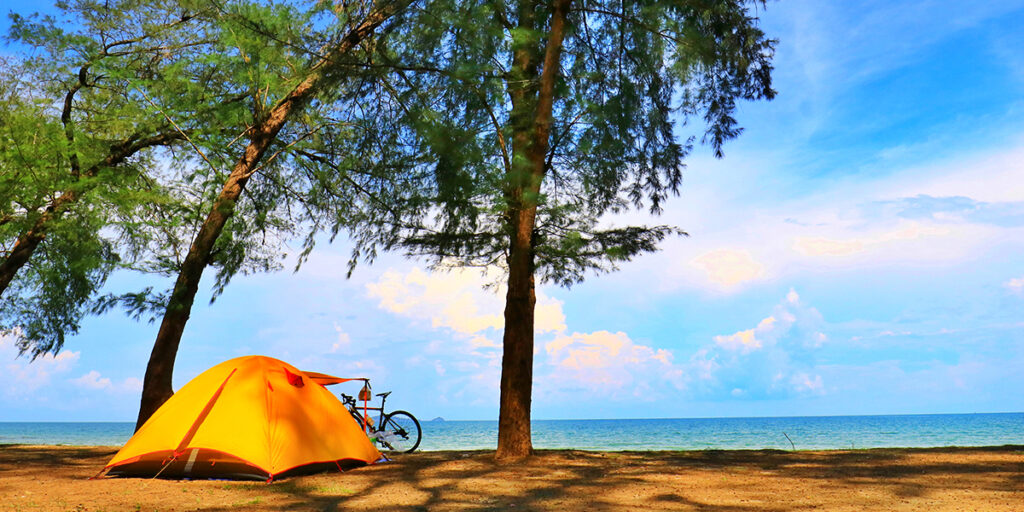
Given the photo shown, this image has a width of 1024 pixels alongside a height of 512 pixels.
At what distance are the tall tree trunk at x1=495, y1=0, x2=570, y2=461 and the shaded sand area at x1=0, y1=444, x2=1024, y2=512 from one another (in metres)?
0.54

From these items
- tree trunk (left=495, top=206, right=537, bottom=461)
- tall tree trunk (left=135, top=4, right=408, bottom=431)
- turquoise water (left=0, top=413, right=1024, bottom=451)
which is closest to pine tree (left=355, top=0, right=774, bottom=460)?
tree trunk (left=495, top=206, right=537, bottom=461)

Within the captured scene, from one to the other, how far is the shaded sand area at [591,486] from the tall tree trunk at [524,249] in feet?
1.78

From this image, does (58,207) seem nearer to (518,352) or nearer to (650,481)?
(518,352)

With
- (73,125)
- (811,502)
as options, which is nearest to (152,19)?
(73,125)

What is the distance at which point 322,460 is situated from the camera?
7.60 m

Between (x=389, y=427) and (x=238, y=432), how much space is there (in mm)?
3496

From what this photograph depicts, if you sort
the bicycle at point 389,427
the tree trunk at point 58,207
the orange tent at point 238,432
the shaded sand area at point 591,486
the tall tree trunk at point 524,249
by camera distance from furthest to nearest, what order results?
1. the tree trunk at point 58,207
2. the bicycle at point 389,427
3. the tall tree trunk at point 524,249
4. the orange tent at point 238,432
5. the shaded sand area at point 591,486

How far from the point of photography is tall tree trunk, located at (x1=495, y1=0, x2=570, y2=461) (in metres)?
8.32

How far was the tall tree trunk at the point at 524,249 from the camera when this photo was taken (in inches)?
328

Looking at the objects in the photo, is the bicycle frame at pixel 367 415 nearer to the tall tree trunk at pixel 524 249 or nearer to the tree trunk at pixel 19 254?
the tall tree trunk at pixel 524 249

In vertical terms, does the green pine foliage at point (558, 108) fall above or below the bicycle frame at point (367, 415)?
above

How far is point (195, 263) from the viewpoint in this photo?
455 inches

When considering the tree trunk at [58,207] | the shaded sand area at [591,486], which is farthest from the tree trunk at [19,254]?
the shaded sand area at [591,486]

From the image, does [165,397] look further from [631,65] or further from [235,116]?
[631,65]
